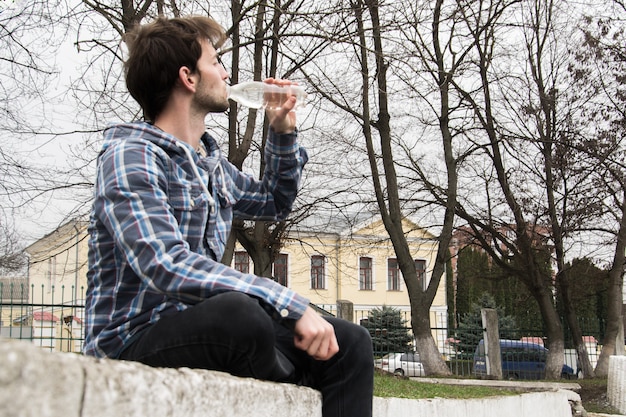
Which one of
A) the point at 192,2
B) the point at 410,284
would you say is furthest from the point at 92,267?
the point at 410,284

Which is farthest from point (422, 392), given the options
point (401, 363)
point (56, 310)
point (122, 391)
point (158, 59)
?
point (401, 363)

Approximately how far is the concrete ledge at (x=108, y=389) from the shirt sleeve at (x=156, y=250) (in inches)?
14.3

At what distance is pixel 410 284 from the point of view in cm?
1608

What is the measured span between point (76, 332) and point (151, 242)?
33.8ft

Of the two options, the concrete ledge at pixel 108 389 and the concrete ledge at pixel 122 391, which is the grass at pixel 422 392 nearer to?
the concrete ledge at pixel 122 391

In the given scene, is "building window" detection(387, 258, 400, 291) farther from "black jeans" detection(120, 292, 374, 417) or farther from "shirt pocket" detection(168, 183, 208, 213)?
"black jeans" detection(120, 292, 374, 417)

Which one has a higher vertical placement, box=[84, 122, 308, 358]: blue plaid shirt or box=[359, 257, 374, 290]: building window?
box=[359, 257, 374, 290]: building window

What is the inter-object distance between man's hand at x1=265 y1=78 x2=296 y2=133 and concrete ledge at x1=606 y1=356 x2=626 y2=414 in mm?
10088

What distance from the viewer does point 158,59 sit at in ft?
7.84

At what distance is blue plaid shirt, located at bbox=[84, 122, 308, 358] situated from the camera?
5.81 ft

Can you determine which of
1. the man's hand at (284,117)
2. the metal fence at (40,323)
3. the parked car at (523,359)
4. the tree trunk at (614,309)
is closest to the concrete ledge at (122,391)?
the man's hand at (284,117)

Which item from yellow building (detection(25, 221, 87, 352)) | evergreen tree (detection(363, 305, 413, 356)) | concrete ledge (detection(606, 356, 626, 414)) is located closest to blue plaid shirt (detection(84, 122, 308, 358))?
yellow building (detection(25, 221, 87, 352))

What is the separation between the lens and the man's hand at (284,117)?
8.61ft

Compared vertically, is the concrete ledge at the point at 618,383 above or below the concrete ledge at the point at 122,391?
below
